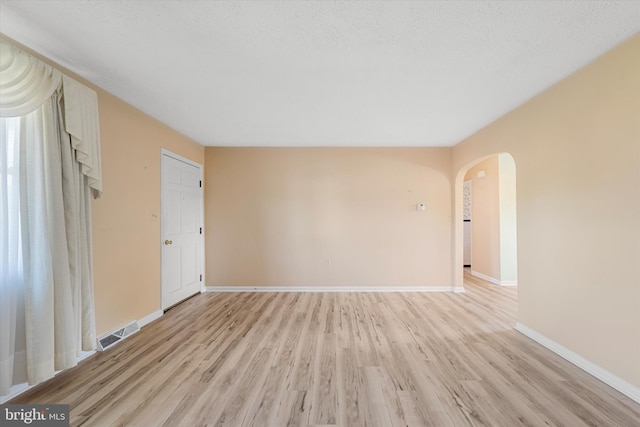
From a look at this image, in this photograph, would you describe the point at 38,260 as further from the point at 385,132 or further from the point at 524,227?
the point at 524,227

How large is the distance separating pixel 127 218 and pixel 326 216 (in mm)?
2823

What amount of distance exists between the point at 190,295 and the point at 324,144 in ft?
11.0

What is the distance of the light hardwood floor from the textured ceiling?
8.36 feet

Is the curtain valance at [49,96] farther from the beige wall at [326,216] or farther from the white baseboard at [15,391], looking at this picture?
the beige wall at [326,216]

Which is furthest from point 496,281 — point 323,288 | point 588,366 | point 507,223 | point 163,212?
point 163,212

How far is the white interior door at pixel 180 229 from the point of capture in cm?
333

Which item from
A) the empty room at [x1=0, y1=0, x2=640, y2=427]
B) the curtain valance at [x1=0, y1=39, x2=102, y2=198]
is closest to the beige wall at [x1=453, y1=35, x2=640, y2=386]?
the empty room at [x1=0, y1=0, x2=640, y2=427]

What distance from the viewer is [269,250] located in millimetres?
4320

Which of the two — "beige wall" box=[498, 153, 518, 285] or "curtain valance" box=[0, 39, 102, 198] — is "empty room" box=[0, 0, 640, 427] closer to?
"curtain valance" box=[0, 39, 102, 198]

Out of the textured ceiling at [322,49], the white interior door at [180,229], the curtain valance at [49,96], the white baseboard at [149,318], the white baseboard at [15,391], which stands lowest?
the white baseboard at [149,318]

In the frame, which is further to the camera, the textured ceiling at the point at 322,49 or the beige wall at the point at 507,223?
the beige wall at the point at 507,223

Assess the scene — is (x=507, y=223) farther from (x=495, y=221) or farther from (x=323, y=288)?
(x=323, y=288)

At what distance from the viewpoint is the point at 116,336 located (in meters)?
2.47
